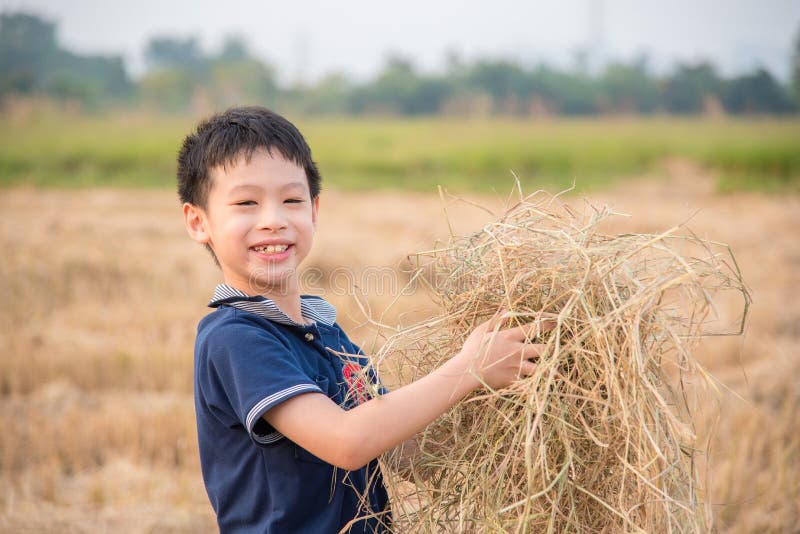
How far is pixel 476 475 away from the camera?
160cm

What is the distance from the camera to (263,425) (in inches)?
58.4

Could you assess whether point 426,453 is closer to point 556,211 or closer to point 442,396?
point 442,396

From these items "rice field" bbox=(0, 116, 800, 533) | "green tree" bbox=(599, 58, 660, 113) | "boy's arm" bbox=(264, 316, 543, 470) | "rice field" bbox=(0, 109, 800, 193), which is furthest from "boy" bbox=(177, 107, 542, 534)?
"green tree" bbox=(599, 58, 660, 113)

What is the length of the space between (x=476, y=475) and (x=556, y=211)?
583 millimetres

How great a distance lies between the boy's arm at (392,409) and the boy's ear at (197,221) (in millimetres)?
503

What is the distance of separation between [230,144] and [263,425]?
0.61 m

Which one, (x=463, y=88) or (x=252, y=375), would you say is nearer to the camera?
(x=252, y=375)

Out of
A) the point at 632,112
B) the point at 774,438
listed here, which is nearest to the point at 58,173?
the point at 774,438

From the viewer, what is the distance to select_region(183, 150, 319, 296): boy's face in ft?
5.41

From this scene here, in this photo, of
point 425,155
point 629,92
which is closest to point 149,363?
point 425,155

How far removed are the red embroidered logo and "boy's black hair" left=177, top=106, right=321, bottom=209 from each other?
0.43 m

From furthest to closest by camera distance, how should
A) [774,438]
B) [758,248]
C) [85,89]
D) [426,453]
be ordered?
1. [85,89]
2. [758,248]
3. [774,438]
4. [426,453]

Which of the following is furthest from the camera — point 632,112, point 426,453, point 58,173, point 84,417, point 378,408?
point 632,112

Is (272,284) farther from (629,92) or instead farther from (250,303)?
(629,92)
